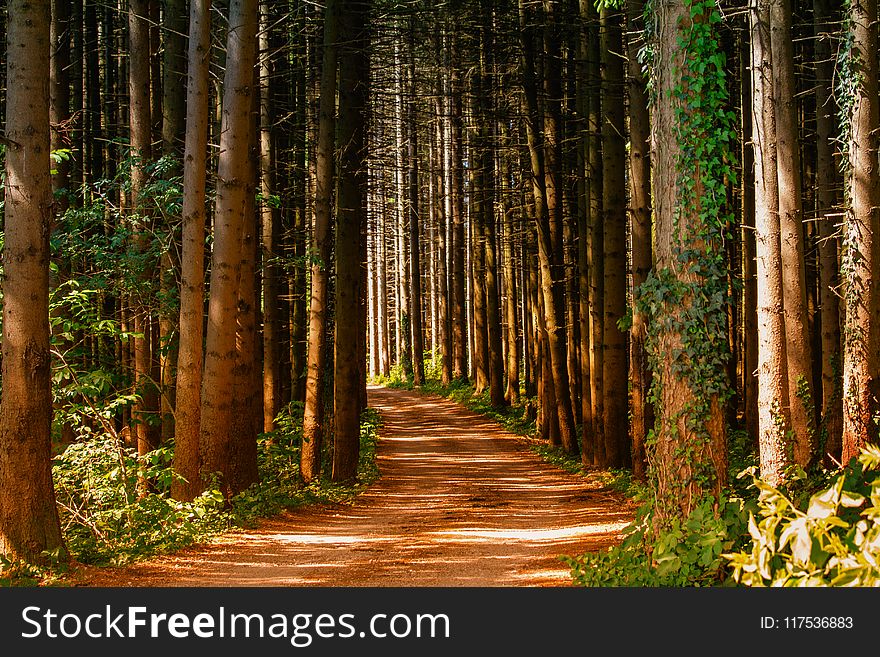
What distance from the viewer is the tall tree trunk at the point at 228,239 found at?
11.9 m

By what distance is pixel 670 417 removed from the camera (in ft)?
23.5

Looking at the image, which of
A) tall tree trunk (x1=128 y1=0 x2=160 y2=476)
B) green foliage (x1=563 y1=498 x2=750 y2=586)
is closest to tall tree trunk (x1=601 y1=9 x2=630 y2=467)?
tall tree trunk (x1=128 y1=0 x2=160 y2=476)

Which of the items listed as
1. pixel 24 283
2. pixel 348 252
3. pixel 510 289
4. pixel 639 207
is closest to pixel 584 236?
pixel 639 207

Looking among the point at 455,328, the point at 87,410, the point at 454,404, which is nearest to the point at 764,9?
the point at 87,410

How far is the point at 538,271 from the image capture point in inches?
957

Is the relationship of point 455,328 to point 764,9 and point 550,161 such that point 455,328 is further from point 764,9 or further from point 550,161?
point 764,9

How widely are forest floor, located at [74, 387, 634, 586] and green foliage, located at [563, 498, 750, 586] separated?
73cm

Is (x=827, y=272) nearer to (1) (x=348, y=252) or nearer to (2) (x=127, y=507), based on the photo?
(1) (x=348, y=252)

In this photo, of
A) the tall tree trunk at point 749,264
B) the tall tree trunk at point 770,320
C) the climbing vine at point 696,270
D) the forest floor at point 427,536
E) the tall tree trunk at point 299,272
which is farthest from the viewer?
the tall tree trunk at point 299,272

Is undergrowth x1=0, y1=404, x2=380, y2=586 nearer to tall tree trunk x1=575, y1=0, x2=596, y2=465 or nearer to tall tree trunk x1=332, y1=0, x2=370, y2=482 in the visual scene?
tall tree trunk x1=332, y1=0, x2=370, y2=482

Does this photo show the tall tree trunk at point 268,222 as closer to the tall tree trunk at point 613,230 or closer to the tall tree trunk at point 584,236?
the tall tree trunk at point 584,236

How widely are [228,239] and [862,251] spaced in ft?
27.2

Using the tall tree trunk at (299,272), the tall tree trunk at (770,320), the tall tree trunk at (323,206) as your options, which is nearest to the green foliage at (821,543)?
the tall tree trunk at (770,320)

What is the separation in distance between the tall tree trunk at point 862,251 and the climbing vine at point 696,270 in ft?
18.3
